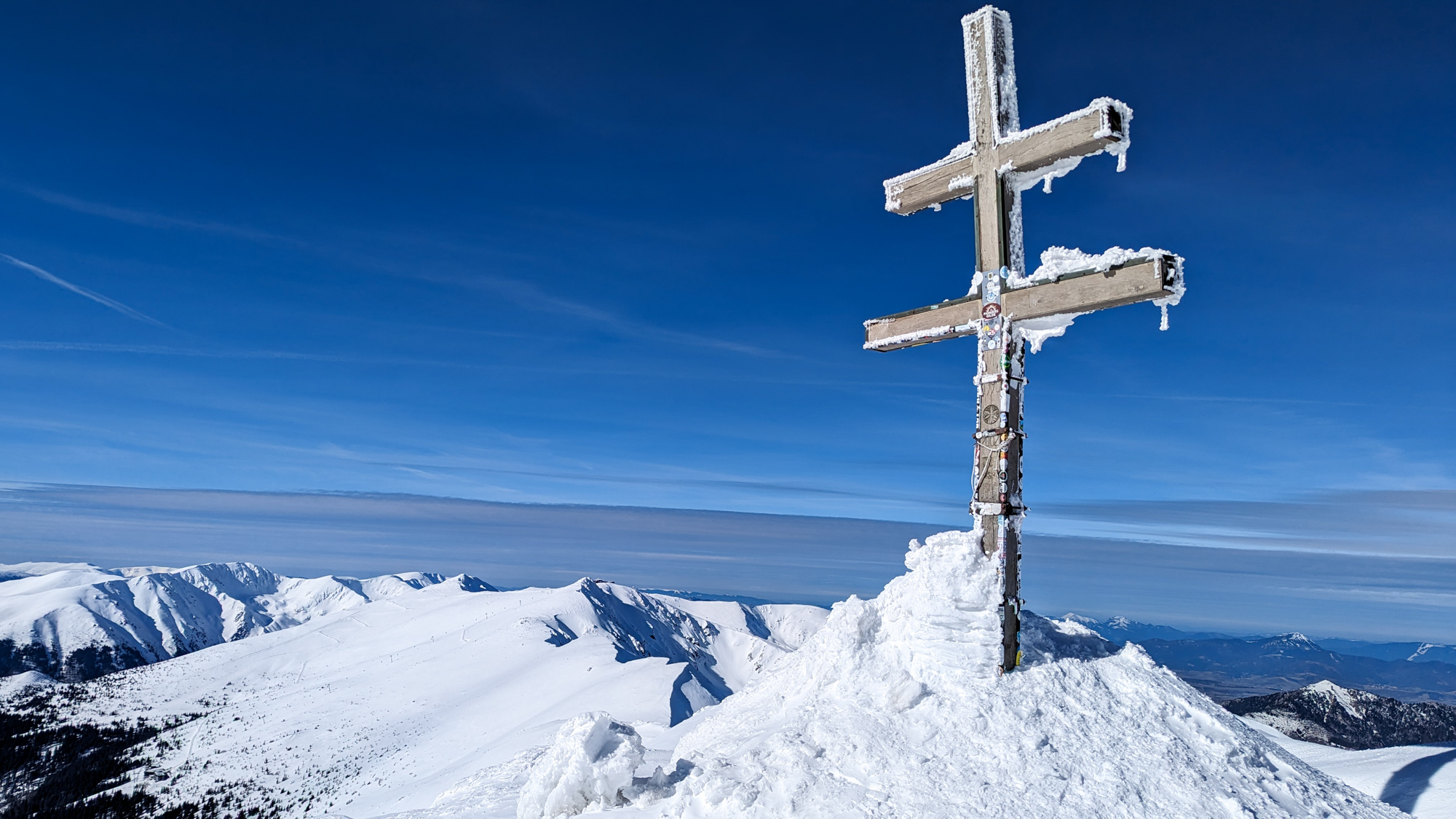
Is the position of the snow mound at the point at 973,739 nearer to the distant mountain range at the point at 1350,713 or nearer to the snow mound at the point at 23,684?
the distant mountain range at the point at 1350,713

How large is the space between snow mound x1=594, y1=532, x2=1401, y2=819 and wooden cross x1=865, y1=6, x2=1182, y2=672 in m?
0.57

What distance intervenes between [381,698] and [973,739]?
8636cm

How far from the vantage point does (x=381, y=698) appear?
78.6 m

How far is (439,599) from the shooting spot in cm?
14712

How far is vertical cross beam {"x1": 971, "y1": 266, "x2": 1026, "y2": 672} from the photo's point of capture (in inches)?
335

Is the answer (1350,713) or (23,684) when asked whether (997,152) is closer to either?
(1350,713)

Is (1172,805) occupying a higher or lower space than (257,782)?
higher

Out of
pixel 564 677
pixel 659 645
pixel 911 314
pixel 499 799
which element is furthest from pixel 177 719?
pixel 911 314

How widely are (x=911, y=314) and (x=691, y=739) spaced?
6.87 metres

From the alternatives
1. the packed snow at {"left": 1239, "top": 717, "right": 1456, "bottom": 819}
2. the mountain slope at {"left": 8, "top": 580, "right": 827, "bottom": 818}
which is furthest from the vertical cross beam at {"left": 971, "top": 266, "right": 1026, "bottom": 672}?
the mountain slope at {"left": 8, "top": 580, "right": 827, "bottom": 818}

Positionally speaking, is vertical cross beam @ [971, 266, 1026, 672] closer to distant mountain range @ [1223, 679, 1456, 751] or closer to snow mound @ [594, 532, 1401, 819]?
snow mound @ [594, 532, 1401, 819]

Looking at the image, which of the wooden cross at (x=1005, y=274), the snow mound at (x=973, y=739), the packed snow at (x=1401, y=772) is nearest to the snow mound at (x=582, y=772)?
the snow mound at (x=973, y=739)

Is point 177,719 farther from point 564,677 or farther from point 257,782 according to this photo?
point 564,677

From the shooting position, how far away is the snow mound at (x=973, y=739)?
6887 millimetres
